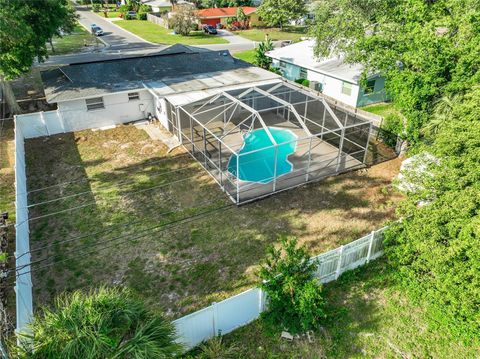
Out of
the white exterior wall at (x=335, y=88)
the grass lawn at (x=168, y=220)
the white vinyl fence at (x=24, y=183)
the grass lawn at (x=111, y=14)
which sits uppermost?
the grass lawn at (x=111, y=14)

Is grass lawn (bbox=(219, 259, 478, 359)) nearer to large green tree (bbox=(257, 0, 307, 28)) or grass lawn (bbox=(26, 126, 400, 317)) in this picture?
grass lawn (bbox=(26, 126, 400, 317))

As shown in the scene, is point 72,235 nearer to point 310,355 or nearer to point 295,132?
point 310,355

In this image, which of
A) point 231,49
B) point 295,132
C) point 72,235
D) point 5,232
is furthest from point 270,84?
point 231,49

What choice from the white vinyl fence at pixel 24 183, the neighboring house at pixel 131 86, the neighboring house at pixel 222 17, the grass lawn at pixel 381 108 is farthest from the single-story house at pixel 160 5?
the white vinyl fence at pixel 24 183

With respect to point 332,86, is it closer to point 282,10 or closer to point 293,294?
point 293,294

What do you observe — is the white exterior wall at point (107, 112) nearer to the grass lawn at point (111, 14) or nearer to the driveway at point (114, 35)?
the driveway at point (114, 35)

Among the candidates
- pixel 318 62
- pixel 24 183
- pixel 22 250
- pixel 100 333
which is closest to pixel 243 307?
pixel 100 333
